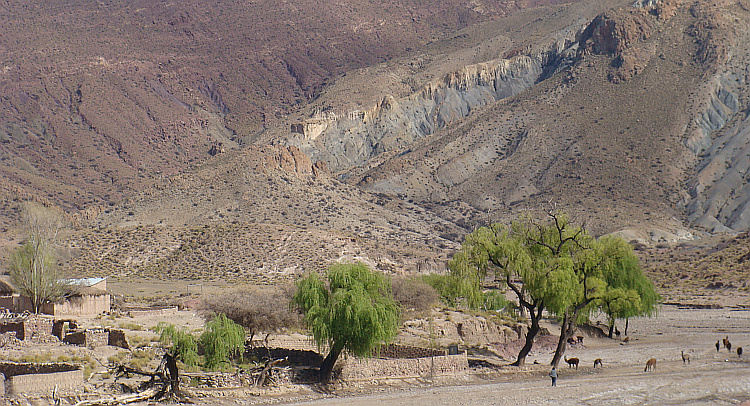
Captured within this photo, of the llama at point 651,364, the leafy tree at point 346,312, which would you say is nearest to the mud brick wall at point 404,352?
the leafy tree at point 346,312

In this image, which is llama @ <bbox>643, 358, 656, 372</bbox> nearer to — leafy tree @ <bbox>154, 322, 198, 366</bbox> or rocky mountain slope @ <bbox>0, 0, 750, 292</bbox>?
leafy tree @ <bbox>154, 322, 198, 366</bbox>

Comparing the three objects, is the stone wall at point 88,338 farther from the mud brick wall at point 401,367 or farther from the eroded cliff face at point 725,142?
the eroded cliff face at point 725,142

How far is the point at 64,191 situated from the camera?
162 metres

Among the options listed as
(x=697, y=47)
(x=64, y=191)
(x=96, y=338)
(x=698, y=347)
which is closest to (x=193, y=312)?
(x=96, y=338)

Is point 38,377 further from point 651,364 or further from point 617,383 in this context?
point 651,364

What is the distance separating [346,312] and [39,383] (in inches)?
425

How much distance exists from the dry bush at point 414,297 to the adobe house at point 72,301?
14358 mm

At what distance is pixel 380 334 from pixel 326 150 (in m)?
152

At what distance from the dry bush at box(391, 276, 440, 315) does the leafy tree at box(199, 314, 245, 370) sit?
15098mm

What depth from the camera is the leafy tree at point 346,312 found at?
1357 inches

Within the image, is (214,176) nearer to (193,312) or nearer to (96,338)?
(193,312)

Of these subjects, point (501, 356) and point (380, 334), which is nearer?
point (380, 334)

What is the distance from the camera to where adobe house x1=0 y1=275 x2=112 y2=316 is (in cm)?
4350

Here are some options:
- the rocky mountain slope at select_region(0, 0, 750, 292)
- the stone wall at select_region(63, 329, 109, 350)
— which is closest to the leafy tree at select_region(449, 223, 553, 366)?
the stone wall at select_region(63, 329, 109, 350)
